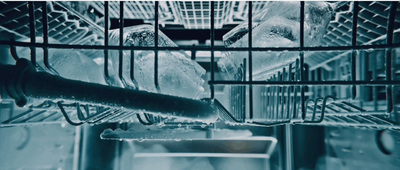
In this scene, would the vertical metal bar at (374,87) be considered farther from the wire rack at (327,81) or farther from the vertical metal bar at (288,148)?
the vertical metal bar at (288,148)

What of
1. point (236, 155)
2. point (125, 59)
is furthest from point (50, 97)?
point (236, 155)

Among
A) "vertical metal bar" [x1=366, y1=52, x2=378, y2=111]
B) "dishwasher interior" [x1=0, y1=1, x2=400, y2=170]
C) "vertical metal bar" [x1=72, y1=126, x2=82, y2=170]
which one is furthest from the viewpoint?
"vertical metal bar" [x1=72, y1=126, x2=82, y2=170]

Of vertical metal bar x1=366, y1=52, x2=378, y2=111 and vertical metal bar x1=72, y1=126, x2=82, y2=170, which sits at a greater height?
vertical metal bar x1=366, y1=52, x2=378, y2=111

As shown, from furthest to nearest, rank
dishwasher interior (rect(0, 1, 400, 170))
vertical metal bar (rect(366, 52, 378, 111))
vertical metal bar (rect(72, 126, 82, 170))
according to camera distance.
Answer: vertical metal bar (rect(72, 126, 82, 170)) < vertical metal bar (rect(366, 52, 378, 111)) < dishwasher interior (rect(0, 1, 400, 170))

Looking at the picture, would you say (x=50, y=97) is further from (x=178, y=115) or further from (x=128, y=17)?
(x=128, y=17)

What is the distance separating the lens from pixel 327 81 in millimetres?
391

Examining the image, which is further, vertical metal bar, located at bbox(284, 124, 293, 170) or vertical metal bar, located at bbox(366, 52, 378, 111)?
vertical metal bar, located at bbox(284, 124, 293, 170)

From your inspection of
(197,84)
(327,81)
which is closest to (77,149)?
(197,84)

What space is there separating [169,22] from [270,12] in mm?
460

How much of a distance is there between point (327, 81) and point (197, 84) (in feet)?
0.75

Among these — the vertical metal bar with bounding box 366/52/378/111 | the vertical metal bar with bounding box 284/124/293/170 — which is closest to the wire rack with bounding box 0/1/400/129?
the vertical metal bar with bounding box 366/52/378/111

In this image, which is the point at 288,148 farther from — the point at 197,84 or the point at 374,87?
the point at 197,84

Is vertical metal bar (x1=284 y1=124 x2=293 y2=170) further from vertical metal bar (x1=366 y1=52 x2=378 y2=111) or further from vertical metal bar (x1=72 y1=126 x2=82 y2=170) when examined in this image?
vertical metal bar (x1=72 y1=126 x2=82 y2=170)

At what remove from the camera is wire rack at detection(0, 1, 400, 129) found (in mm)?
385
